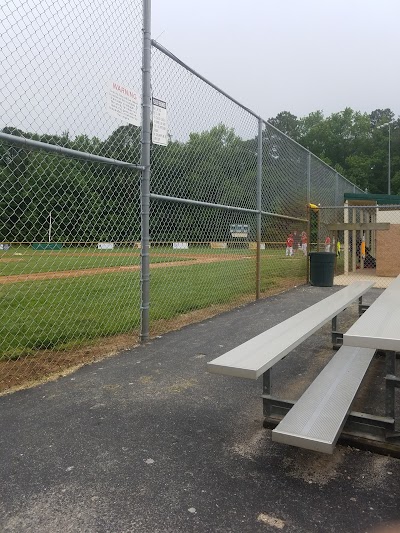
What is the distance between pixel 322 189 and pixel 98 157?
32.1 ft

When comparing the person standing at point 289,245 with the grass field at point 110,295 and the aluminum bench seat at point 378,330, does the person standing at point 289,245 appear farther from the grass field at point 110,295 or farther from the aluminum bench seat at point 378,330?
the aluminum bench seat at point 378,330

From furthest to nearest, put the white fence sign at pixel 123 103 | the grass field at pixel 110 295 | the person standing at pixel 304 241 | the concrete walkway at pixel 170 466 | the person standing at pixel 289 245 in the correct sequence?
1. the person standing at pixel 304 241
2. the person standing at pixel 289 245
3. the grass field at pixel 110 295
4. the white fence sign at pixel 123 103
5. the concrete walkway at pixel 170 466

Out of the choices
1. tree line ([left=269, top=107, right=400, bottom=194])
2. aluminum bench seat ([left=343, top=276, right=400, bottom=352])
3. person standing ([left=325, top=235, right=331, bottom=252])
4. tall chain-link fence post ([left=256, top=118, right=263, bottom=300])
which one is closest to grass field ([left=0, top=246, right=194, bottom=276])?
tall chain-link fence post ([left=256, top=118, right=263, bottom=300])

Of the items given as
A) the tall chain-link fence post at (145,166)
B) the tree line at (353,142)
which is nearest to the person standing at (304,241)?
the tall chain-link fence post at (145,166)

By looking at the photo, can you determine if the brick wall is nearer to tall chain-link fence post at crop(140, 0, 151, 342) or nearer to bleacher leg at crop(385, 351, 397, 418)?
tall chain-link fence post at crop(140, 0, 151, 342)

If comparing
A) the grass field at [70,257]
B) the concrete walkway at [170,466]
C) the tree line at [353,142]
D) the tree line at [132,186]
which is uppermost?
the tree line at [353,142]

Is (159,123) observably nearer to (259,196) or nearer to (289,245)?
(259,196)

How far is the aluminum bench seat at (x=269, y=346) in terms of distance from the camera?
2246mm

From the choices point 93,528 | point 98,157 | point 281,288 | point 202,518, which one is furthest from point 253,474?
point 281,288

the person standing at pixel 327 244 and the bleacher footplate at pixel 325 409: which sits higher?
the person standing at pixel 327 244

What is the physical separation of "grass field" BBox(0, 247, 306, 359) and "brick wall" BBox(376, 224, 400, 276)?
3.18 m

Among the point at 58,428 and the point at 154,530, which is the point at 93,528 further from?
the point at 58,428

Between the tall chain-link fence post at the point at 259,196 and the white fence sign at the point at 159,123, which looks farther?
the tall chain-link fence post at the point at 259,196

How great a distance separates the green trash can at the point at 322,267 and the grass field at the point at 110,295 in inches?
20.0
